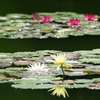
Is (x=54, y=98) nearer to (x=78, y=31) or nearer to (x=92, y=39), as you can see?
(x=92, y=39)

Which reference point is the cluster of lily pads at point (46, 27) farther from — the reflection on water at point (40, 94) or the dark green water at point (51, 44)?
the reflection on water at point (40, 94)

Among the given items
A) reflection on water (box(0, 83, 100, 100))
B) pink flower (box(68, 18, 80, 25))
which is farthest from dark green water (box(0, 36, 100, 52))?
reflection on water (box(0, 83, 100, 100))

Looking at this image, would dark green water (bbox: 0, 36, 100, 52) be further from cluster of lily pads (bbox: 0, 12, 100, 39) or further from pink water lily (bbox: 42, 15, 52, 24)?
pink water lily (bbox: 42, 15, 52, 24)

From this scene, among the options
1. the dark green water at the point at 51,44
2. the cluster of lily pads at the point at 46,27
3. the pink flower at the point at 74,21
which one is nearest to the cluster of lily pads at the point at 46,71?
the dark green water at the point at 51,44

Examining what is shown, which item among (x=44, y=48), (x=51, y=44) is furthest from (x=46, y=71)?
(x=51, y=44)

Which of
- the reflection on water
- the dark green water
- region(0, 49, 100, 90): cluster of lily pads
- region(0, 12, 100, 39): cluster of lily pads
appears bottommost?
the reflection on water

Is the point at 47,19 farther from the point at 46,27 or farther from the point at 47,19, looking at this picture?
the point at 46,27
